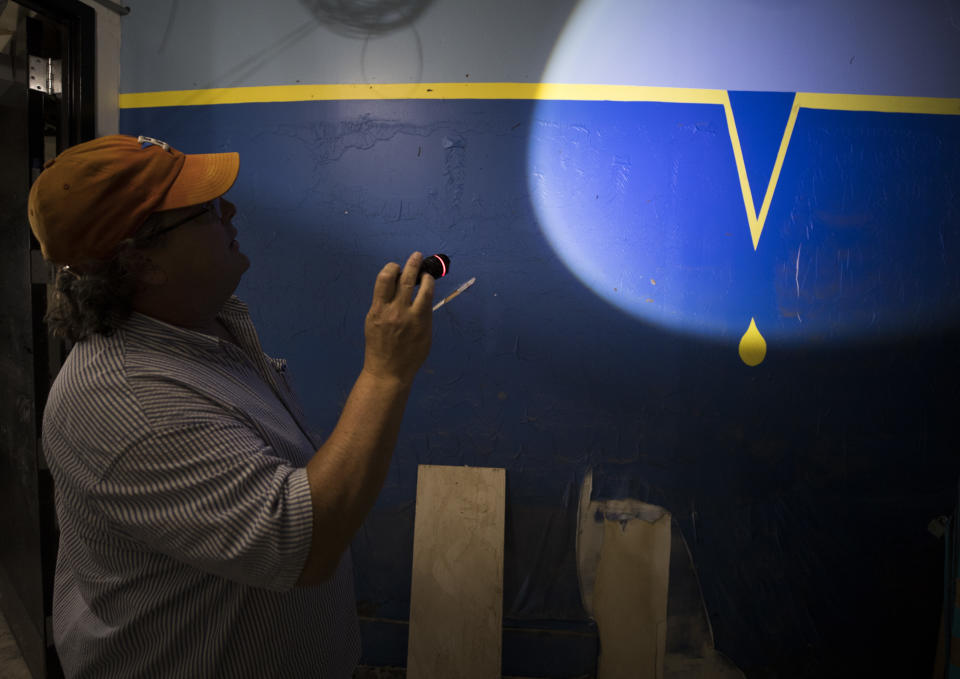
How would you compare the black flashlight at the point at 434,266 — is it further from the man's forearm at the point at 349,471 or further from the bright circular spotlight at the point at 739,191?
the bright circular spotlight at the point at 739,191

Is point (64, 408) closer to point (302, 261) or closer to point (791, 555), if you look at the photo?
point (302, 261)

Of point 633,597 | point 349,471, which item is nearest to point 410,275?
point 349,471

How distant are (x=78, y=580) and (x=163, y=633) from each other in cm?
20

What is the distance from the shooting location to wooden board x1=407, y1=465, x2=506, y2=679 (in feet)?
6.43

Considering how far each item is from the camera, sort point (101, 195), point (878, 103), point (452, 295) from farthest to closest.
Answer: point (878, 103) → point (452, 295) → point (101, 195)

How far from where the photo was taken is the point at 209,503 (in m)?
0.73

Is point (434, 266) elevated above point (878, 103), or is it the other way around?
point (878, 103)

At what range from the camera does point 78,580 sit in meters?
0.95

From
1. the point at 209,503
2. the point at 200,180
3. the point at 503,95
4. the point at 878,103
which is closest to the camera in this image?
the point at 209,503

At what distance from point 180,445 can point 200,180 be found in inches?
19.4

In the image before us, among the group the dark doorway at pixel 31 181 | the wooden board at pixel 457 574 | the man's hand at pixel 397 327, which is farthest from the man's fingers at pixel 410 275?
the dark doorway at pixel 31 181

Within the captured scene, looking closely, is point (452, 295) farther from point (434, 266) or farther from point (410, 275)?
point (410, 275)

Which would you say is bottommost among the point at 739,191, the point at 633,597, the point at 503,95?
the point at 633,597

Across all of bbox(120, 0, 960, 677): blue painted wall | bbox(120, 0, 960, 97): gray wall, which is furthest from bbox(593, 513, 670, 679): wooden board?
bbox(120, 0, 960, 97): gray wall
